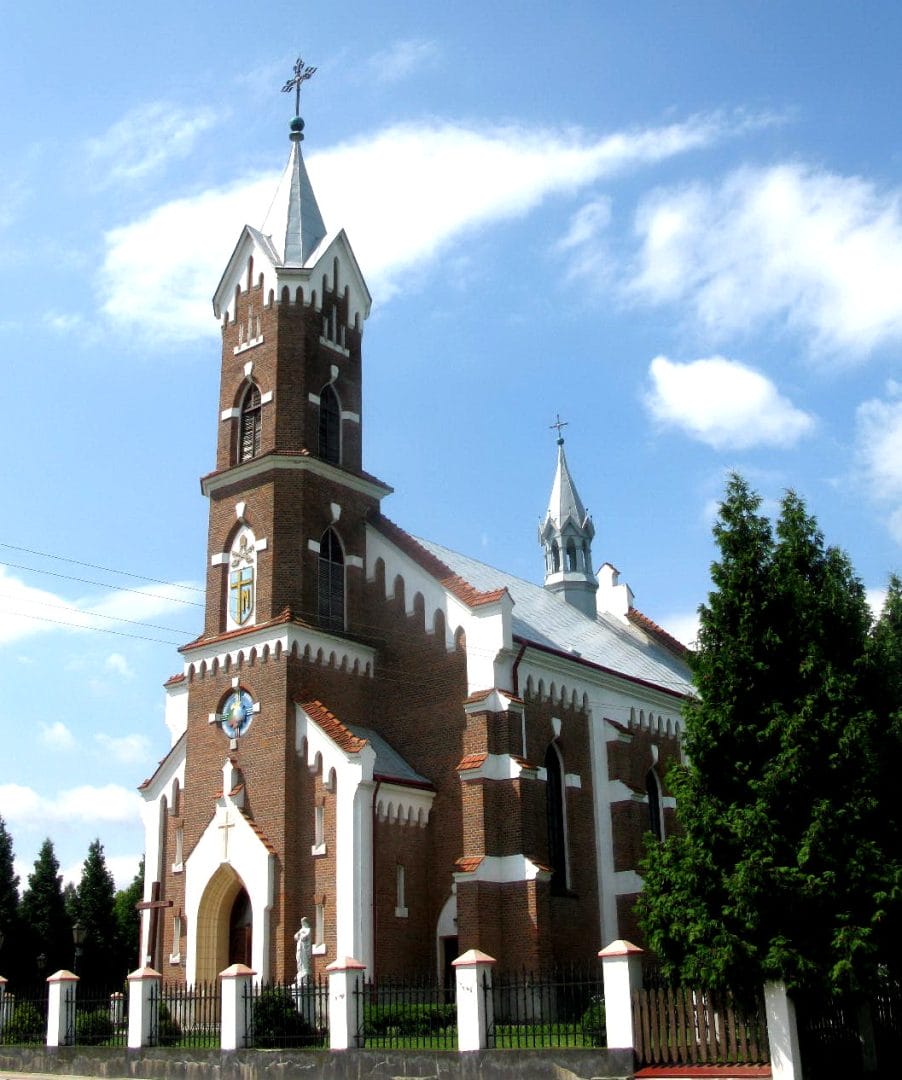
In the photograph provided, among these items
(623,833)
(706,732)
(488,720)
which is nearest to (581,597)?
(623,833)

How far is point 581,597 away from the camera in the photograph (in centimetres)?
4516

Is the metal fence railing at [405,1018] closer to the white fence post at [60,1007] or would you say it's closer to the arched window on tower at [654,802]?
the white fence post at [60,1007]

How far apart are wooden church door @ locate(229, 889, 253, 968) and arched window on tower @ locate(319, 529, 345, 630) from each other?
6532mm

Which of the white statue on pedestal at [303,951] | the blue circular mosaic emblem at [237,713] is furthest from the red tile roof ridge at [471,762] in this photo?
the blue circular mosaic emblem at [237,713]

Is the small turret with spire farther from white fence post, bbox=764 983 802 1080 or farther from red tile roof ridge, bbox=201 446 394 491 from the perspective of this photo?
white fence post, bbox=764 983 802 1080

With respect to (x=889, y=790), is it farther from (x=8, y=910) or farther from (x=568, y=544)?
(x=8, y=910)

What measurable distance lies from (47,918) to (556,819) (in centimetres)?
3130

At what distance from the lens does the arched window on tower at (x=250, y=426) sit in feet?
100

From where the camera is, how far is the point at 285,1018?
21.5m

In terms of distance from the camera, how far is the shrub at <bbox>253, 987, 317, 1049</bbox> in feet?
69.6

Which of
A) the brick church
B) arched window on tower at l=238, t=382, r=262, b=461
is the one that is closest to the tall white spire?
the brick church

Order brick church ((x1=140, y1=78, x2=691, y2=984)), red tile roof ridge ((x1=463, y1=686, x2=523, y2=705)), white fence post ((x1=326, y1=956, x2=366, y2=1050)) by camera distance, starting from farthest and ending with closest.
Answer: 1. red tile roof ridge ((x1=463, y1=686, x2=523, y2=705))
2. brick church ((x1=140, y1=78, x2=691, y2=984))
3. white fence post ((x1=326, y1=956, x2=366, y2=1050))

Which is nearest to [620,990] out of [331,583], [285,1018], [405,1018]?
[405,1018]

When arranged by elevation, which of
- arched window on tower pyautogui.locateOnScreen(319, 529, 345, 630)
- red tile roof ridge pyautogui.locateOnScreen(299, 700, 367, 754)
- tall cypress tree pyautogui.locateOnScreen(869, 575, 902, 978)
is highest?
arched window on tower pyautogui.locateOnScreen(319, 529, 345, 630)
